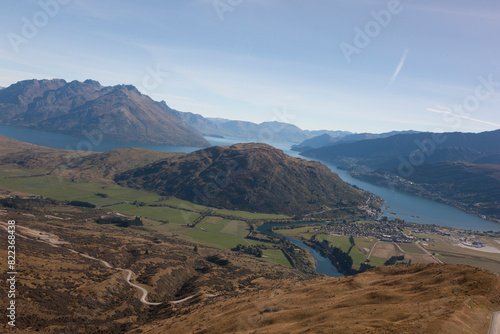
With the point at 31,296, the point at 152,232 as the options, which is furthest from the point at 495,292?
the point at 152,232

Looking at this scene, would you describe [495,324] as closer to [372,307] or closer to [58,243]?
[372,307]

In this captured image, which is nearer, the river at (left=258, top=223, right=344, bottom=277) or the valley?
the valley

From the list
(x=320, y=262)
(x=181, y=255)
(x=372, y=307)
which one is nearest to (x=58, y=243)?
(x=181, y=255)

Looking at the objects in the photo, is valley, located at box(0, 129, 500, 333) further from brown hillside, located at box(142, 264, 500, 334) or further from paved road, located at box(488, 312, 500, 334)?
paved road, located at box(488, 312, 500, 334)

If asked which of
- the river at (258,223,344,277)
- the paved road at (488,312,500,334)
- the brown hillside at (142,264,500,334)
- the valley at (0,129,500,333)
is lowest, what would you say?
the river at (258,223,344,277)

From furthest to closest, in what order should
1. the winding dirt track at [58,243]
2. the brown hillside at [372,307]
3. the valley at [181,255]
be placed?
the winding dirt track at [58,243]
the valley at [181,255]
the brown hillside at [372,307]

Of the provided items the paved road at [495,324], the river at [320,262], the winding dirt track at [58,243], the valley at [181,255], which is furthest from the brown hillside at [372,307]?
the river at [320,262]

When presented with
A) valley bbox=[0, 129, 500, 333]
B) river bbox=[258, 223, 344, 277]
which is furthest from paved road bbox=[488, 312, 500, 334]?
river bbox=[258, 223, 344, 277]

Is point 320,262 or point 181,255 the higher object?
point 181,255

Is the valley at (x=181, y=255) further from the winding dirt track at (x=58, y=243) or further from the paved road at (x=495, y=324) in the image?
the paved road at (x=495, y=324)

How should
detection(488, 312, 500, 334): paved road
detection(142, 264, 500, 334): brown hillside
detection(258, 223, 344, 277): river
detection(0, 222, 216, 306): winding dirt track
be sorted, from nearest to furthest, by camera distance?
1. detection(488, 312, 500, 334): paved road
2. detection(142, 264, 500, 334): brown hillside
3. detection(0, 222, 216, 306): winding dirt track
4. detection(258, 223, 344, 277): river
